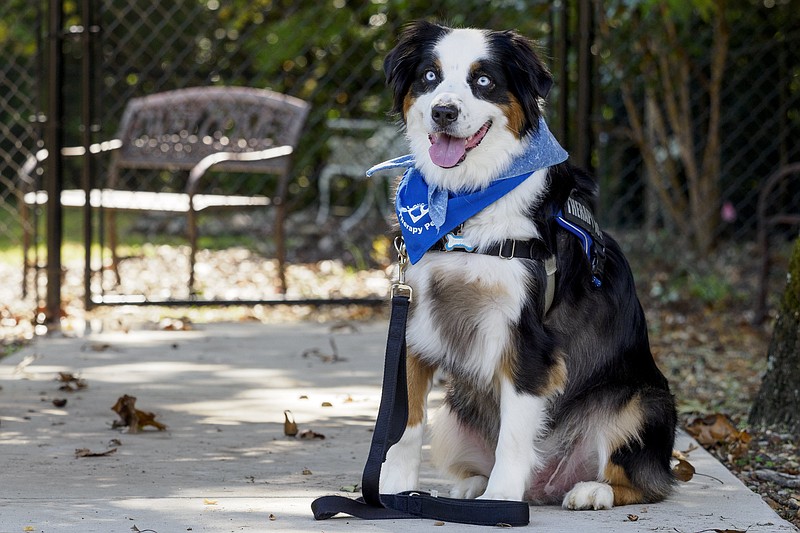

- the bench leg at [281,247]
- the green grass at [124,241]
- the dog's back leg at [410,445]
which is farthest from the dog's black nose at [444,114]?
the green grass at [124,241]

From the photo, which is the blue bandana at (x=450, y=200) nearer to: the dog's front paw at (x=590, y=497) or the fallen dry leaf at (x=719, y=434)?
the dog's front paw at (x=590, y=497)

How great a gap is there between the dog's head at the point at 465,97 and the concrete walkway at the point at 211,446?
0.96 meters

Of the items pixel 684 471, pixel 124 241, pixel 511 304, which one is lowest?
pixel 124 241

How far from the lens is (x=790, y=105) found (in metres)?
8.45

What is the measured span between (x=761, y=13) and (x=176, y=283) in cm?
486

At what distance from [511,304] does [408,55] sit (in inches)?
29.9

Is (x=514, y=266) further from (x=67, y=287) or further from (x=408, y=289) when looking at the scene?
(x=67, y=287)

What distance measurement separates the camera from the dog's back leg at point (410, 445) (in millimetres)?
2938

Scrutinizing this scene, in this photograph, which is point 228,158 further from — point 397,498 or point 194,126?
point 397,498

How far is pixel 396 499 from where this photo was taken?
2.83 m

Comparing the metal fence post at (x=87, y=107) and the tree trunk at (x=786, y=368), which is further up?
the metal fence post at (x=87, y=107)

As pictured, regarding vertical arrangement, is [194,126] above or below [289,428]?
above

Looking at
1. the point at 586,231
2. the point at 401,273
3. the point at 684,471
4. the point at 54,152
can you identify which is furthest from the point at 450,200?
the point at 54,152

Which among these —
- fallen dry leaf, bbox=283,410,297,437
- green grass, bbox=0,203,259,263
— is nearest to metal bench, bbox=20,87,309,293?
green grass, bbox=0,203,259,263
